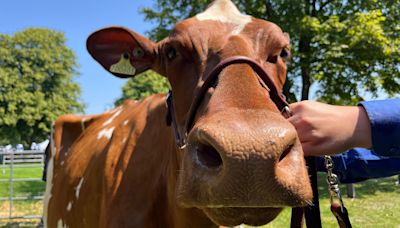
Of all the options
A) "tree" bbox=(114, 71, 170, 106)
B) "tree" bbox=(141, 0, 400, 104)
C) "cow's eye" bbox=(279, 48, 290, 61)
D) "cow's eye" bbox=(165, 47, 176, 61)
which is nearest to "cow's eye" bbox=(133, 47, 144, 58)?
"cow's eye" bbox=(165, 47, 176, 61)

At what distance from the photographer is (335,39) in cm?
1230

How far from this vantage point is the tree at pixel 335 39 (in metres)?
12.1

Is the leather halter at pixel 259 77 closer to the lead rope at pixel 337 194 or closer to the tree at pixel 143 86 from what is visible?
the lead rope at pixel 337 194

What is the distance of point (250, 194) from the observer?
4.69 ft

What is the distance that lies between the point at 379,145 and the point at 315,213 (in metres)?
0.87

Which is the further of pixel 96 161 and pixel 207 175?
pixel 96 161

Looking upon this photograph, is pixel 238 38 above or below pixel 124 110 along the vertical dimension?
above

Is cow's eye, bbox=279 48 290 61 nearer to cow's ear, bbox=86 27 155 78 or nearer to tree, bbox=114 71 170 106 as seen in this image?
cow's ear, bbox=86 27 155 78

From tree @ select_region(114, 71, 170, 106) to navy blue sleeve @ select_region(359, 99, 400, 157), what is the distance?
45.0 meters

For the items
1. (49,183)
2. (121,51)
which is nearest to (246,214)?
(121,51)

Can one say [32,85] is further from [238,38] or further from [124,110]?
[238,38]

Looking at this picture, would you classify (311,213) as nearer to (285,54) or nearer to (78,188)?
(285,54)

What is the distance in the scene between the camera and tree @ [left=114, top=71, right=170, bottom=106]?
47469 mm

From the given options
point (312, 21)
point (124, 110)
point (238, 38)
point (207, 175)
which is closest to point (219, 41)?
point (238, 38)
